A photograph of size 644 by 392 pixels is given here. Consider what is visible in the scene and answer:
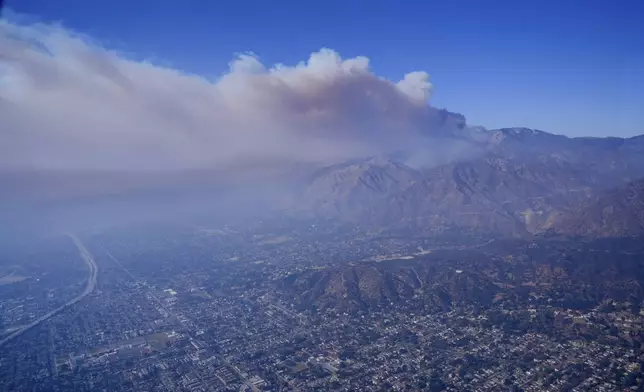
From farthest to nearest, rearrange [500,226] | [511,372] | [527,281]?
[500,226]
[527,281]
[511,372]

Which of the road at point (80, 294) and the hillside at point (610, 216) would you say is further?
the hillside at point (610, 216)

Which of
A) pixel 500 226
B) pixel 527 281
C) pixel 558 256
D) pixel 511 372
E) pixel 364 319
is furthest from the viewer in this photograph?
pixel 500 226

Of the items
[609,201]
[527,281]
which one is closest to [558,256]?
[527,281]

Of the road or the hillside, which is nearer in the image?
the road

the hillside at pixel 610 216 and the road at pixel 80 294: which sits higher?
the hillside at pixel 610 216

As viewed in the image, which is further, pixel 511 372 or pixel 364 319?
pixel 364 319

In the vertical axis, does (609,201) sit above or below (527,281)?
above

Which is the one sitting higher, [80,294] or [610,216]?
[610,216]

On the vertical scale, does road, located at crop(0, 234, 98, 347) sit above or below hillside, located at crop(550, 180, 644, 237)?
below

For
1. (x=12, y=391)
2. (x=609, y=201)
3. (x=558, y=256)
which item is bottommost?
(x=12, y=391)

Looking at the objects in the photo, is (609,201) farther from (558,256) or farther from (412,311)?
(412,311)

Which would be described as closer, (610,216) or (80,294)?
(80,294)
